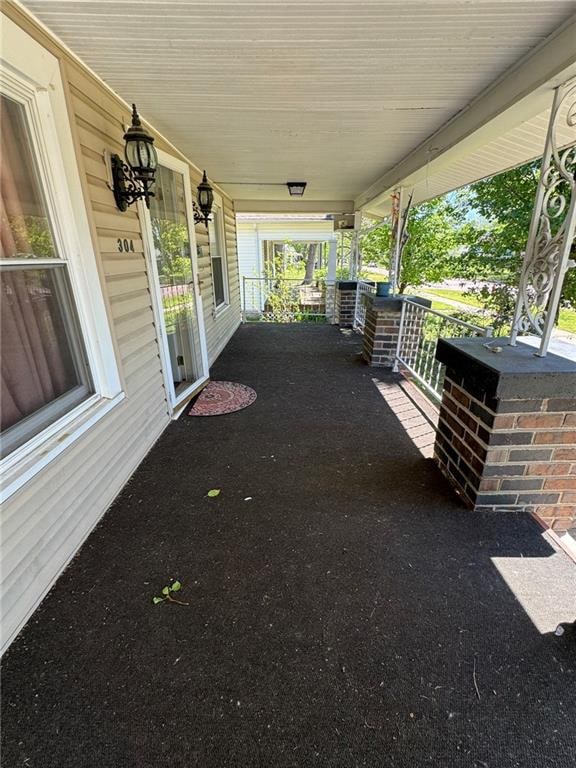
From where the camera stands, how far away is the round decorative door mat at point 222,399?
335cm

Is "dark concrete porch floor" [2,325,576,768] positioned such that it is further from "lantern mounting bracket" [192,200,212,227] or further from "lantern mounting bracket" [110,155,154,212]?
"lantern mounting bracket" [192,200,212,227]

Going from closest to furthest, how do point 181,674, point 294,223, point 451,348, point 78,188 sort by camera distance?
point 181,674
point 78,188
point 451,348
point 294,223

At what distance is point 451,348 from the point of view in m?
2.14

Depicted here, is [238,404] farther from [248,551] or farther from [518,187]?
[518,187]

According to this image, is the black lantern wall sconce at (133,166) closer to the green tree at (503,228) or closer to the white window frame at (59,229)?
the white window frame at (59,229)

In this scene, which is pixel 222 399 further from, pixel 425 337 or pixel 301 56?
pixel 301 56

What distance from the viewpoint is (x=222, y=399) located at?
3609 mm

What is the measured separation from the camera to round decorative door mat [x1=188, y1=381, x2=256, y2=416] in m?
3.35

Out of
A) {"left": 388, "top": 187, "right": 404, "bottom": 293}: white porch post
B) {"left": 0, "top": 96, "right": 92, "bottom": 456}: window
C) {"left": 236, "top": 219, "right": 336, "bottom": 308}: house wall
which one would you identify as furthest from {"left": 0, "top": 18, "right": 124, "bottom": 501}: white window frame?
{"left": 236, "top": 219, "right": 336, "bottom": 308}: house wall

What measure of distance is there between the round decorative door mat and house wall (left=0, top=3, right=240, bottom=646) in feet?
1.37

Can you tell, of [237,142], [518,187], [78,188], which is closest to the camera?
[78,188]

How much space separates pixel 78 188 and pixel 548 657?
297cm

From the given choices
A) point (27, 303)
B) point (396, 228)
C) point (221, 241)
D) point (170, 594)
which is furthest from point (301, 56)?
point (221, 241)

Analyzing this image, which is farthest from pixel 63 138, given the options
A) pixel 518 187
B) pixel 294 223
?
pixel 294 223
